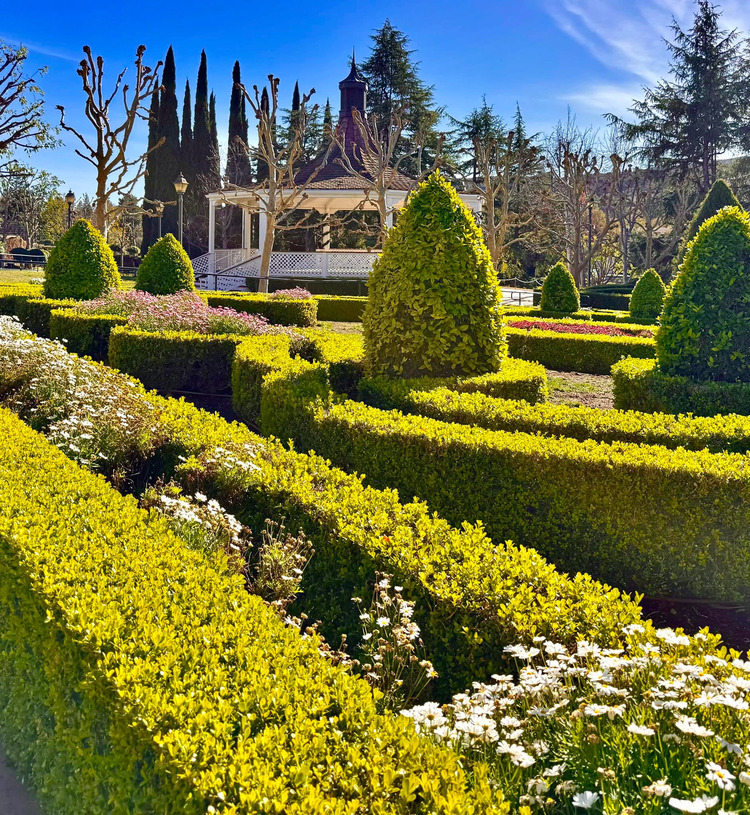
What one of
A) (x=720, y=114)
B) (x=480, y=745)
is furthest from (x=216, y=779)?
(x=720, y=114)

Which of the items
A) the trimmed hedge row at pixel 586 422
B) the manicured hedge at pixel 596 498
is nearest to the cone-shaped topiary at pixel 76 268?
the trimmed hedge row at pixel 586 422

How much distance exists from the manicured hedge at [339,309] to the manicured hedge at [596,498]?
55.1 ft

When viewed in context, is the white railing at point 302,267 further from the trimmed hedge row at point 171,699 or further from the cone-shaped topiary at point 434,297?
the trimmed hedge row at point 171,699

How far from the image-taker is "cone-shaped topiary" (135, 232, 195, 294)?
16.1 m

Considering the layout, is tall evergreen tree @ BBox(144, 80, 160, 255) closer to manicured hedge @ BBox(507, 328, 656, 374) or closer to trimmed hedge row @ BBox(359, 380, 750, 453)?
manicured hedge @ BBox(507, 328, 656, 374)

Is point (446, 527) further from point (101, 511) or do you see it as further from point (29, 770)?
point (29, 770)

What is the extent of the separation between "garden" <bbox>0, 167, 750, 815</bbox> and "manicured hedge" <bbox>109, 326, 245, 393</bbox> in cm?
176

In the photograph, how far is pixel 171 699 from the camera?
7.28 feet

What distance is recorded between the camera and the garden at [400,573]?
6.76ft

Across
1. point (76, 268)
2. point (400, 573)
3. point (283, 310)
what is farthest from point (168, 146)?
point (400, 573)

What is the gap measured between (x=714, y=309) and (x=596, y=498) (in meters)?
4.04

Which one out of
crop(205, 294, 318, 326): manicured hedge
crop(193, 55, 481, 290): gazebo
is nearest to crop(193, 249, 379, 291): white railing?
crop(193, 55, 481, 290): gazebo

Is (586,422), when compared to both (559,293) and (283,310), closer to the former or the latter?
(283,310)

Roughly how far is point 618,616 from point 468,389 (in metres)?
4.62
